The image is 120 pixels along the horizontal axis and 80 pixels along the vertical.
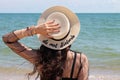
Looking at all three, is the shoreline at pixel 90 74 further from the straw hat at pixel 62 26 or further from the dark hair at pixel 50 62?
the straw hat at pixel 62 26

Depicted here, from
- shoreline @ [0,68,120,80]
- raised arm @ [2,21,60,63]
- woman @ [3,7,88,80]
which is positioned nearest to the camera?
raised arm @ [2,21,60,63]

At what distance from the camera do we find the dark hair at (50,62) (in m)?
2.42

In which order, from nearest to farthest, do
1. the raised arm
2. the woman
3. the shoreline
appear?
1. the raised arm
2. the woman
3. the shoreline

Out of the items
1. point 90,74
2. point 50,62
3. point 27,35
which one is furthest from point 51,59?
point 90,74

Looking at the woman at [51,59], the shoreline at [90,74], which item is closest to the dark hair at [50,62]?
the woman at [51,59]

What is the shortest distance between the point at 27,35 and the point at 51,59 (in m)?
0.23

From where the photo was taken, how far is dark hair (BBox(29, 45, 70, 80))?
2.42 m

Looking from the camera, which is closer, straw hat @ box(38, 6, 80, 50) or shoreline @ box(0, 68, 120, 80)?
straw hat @ box(38, 6, 80, 50)

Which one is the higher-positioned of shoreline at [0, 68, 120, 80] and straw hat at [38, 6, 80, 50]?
straw hat at [38, 6, 80, 50]

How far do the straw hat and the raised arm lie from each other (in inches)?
2.0

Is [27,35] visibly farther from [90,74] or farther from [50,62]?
[90,74]

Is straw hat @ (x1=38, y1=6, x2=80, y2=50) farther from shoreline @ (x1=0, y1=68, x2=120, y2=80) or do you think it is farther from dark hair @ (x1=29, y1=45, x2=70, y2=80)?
shoreline @ (x1=0, y1=68, x2=120, y2=80)

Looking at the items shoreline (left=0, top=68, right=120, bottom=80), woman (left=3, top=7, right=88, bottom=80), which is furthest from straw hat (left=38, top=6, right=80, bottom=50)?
shoreline (left=0, top=68, right=120, bottom=80)

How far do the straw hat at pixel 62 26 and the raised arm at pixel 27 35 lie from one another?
51 millimetres
